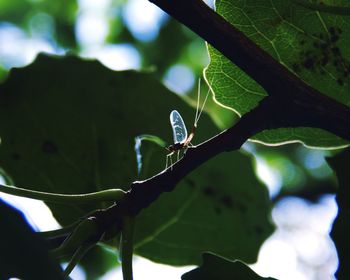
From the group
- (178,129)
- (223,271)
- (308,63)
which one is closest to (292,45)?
(308,63)


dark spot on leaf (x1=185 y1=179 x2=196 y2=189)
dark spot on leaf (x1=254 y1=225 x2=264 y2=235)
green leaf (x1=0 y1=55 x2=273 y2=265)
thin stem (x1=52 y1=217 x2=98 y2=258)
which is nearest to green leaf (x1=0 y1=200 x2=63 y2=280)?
thin stem (x1=52 y1=217 x2=98 y2=258)

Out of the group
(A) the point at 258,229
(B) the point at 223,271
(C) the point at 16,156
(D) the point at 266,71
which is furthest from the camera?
(A) the point at 258,229

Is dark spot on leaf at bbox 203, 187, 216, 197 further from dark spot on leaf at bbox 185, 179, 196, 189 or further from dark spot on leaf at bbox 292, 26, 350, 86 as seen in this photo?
dark spot on leaf at bbox 292, 26, 350, 86

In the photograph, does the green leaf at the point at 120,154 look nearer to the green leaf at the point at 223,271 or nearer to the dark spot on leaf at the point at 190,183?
the dark spot on leaf at the point at 190,183

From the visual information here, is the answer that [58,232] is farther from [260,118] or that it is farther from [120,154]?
[120,154]

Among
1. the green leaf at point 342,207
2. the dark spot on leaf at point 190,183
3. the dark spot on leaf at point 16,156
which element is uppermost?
the dark spot on leaf at point 16,156

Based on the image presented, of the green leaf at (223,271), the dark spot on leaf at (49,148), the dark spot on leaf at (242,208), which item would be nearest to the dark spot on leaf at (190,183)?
the dark spot on leaf at (242,208)
